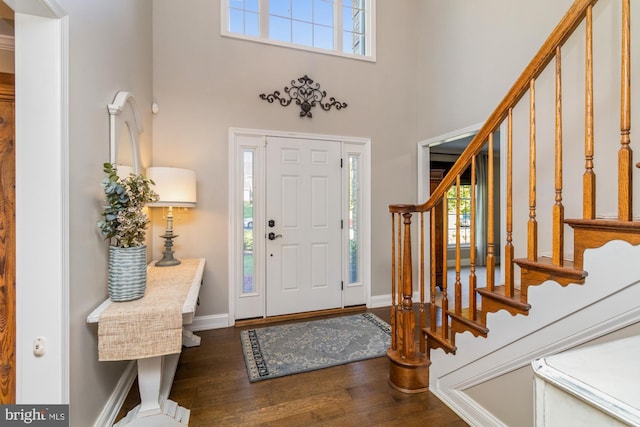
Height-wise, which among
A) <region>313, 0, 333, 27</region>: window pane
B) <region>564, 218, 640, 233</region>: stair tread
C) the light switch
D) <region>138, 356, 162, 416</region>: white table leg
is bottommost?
<region>138, 356, 162, 416</region>: white table leg

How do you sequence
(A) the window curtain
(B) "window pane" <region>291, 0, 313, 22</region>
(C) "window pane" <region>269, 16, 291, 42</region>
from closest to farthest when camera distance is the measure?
(C) "window pane" <region>269, 16, 291, 42</region>
(B) "window pane" <region>291, 0, 313, 22</region>
(A) the window curtain

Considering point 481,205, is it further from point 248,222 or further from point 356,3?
point 248,222

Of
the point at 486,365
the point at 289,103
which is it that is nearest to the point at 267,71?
the point at 289,103

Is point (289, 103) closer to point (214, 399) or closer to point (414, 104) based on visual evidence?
point (414, 104)

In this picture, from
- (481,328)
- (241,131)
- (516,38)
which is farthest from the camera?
(241,131)

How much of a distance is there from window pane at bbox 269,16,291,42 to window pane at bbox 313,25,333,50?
32 cm

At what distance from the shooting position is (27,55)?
124 cm

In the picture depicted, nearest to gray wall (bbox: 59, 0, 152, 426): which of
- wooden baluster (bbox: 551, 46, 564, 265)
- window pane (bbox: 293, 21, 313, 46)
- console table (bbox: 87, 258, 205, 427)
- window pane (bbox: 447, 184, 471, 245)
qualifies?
console table (bbox: 87, 258, 205, 427)

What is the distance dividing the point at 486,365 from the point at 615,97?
198cm

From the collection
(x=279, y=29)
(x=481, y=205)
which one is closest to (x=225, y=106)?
(x=279, y=29)

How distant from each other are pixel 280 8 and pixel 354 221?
264 cm

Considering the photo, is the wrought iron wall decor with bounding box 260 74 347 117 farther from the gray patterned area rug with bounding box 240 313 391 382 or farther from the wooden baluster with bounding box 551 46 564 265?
the wooden baluster with bounding box 551 46 564 265

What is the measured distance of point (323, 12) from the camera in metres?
3.64

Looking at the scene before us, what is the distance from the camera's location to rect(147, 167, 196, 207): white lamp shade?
8.26 ft
